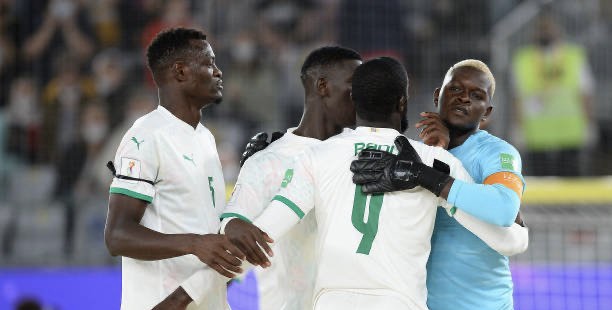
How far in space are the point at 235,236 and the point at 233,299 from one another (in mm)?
3444

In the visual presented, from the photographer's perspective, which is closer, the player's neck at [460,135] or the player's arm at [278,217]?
the player's arm at [278,217]

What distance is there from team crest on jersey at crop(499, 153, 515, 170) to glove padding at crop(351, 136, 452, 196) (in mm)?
340

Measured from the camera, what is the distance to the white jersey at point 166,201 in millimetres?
3893

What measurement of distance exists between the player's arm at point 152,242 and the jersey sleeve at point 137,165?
0.11 feet

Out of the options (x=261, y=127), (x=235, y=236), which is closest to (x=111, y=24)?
(x=261, y=127)

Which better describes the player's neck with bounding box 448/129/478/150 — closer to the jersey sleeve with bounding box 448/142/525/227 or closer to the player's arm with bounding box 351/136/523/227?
the jersey sleeve with bounding box 448/142/525/227

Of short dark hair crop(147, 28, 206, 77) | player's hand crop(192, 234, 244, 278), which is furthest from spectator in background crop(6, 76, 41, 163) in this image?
player's hand crop(192, 234, 244, 278)

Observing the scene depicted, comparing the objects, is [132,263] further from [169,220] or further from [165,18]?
[165,18]

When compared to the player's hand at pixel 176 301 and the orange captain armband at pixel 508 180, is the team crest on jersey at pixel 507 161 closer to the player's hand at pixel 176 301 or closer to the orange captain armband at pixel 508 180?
the orange captain armband at pixel 508 180

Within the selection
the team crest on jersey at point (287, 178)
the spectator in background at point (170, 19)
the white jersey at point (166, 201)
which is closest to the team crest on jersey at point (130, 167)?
the white jersey at point (166, 201)

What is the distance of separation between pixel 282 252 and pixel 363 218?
67 cm

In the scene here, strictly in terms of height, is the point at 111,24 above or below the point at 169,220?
above

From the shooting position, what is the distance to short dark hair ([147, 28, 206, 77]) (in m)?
4.26

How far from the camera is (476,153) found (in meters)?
4.00
